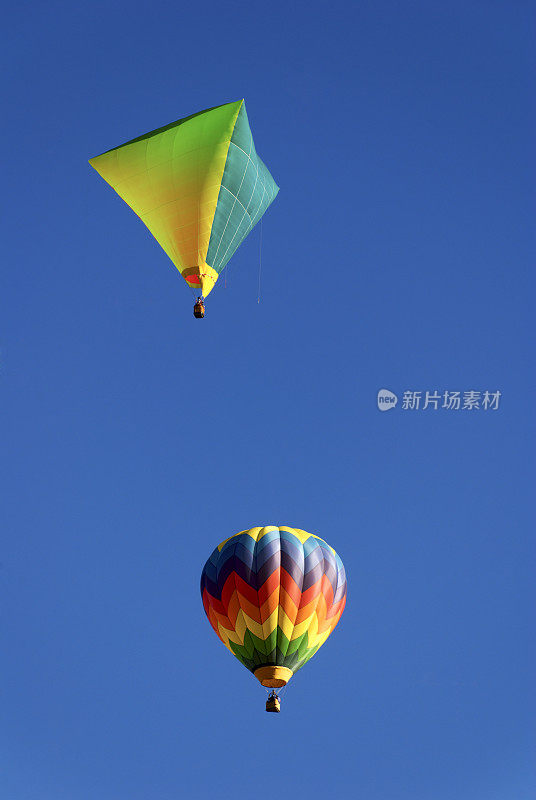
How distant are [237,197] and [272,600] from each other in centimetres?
954

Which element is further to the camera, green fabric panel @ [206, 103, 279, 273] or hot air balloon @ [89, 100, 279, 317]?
green fabric panel @ [206, 103, 279, 273]

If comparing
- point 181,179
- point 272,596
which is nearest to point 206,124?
point 181,179

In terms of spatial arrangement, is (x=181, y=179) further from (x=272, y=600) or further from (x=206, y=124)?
(x=272, y=600)

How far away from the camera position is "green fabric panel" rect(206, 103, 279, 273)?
2394cm

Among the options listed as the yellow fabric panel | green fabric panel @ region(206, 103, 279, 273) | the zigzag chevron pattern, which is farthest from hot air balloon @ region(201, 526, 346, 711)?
green fabric panel @ region(206, 103, 279, 273)

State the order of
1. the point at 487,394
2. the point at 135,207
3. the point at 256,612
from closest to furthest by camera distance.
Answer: the point at 256,612
the point at 135,207
the point at 487,394

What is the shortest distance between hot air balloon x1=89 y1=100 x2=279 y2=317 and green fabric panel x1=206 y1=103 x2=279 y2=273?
2cm

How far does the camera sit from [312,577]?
23.7m

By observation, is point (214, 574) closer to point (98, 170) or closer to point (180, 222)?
point (180, 222)

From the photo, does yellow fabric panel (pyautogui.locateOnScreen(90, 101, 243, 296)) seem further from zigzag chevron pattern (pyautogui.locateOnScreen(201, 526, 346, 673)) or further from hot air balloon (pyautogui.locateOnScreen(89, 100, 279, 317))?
zigzag chevron pattern (pyautogui.locateOnScreen(201, 526, 346, 673))

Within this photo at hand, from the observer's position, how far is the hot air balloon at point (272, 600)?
23.3 m

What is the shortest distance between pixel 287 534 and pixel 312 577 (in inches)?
48.5

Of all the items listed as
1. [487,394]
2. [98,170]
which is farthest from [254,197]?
[487,394]

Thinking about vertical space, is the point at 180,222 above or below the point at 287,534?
above
